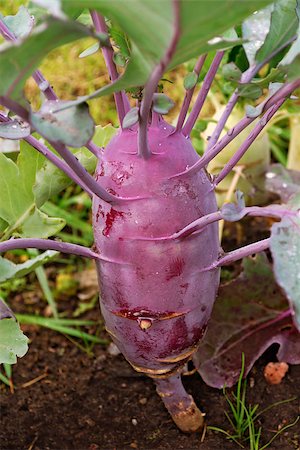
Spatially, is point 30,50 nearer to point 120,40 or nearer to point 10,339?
point 120,40

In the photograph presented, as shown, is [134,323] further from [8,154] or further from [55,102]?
[8,154]

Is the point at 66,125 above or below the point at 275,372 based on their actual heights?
above

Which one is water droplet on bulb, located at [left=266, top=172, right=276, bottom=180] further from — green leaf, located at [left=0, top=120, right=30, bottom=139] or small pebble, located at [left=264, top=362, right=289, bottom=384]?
green leaf, located at [left=0, top=120, right=30, bottom=139]

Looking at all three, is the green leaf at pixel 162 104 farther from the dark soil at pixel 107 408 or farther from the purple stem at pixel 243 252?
the dark soil at pixel 107 408

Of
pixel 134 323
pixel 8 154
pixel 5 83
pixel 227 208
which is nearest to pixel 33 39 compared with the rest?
pixel 5 83

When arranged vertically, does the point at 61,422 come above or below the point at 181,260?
below

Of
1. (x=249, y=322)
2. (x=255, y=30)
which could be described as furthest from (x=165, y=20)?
(x=249, y=322)
